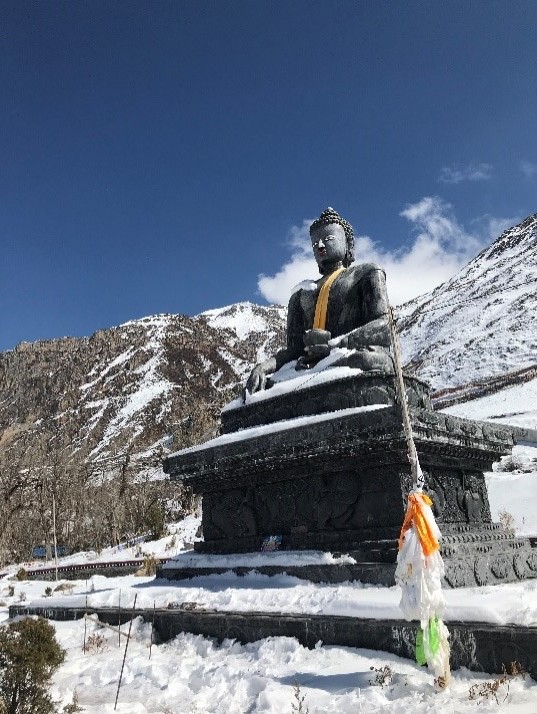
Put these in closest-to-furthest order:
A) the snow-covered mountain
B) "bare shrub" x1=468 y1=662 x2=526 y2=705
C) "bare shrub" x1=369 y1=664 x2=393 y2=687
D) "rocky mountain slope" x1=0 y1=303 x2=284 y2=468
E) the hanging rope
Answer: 1. "bare shrub" x1=468 y1=662 x2=526 y2=705
2. the hanging rope
3. "bare shrub" x1=369 y1=664 x2=393 y2=687
4. the snow-covered mountain
5. "rocky mountain slope" x1=0 y1=303 x2=284 y2=468


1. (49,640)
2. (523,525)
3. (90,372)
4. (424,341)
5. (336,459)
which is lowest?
(523,525)

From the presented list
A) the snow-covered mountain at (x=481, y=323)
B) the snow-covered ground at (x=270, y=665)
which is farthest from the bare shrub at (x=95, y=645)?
the snow-covered mountain at (x=481, y=323)

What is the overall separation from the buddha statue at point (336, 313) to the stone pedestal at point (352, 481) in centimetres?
53

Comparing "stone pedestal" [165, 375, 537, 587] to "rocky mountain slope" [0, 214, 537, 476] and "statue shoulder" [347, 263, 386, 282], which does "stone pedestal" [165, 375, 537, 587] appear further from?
"rocky mountain slope" [0, 214, 537, 476]

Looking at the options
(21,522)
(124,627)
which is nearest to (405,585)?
(124,627)

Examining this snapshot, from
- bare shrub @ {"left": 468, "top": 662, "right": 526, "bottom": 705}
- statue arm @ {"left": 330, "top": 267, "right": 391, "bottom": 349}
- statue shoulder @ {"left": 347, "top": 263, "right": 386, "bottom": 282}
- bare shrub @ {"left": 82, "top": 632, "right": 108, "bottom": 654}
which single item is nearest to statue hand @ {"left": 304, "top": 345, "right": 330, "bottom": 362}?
statue arm @ {"left": 330, "top": 267, "right": 391, "bottom": 349}

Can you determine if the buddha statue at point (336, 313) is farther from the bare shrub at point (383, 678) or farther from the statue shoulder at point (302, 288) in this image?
the bare shrub at point (383, 678)

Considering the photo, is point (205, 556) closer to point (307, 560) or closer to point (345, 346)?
point (307, 560)

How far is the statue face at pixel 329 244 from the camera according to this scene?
8.68m

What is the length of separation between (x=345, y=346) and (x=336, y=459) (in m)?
1.69

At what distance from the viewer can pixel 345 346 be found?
7309 millimetres

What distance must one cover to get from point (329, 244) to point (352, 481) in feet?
12.8

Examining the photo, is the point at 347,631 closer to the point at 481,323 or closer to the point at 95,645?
the point at 95,645

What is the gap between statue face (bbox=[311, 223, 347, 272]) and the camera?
868 cm
